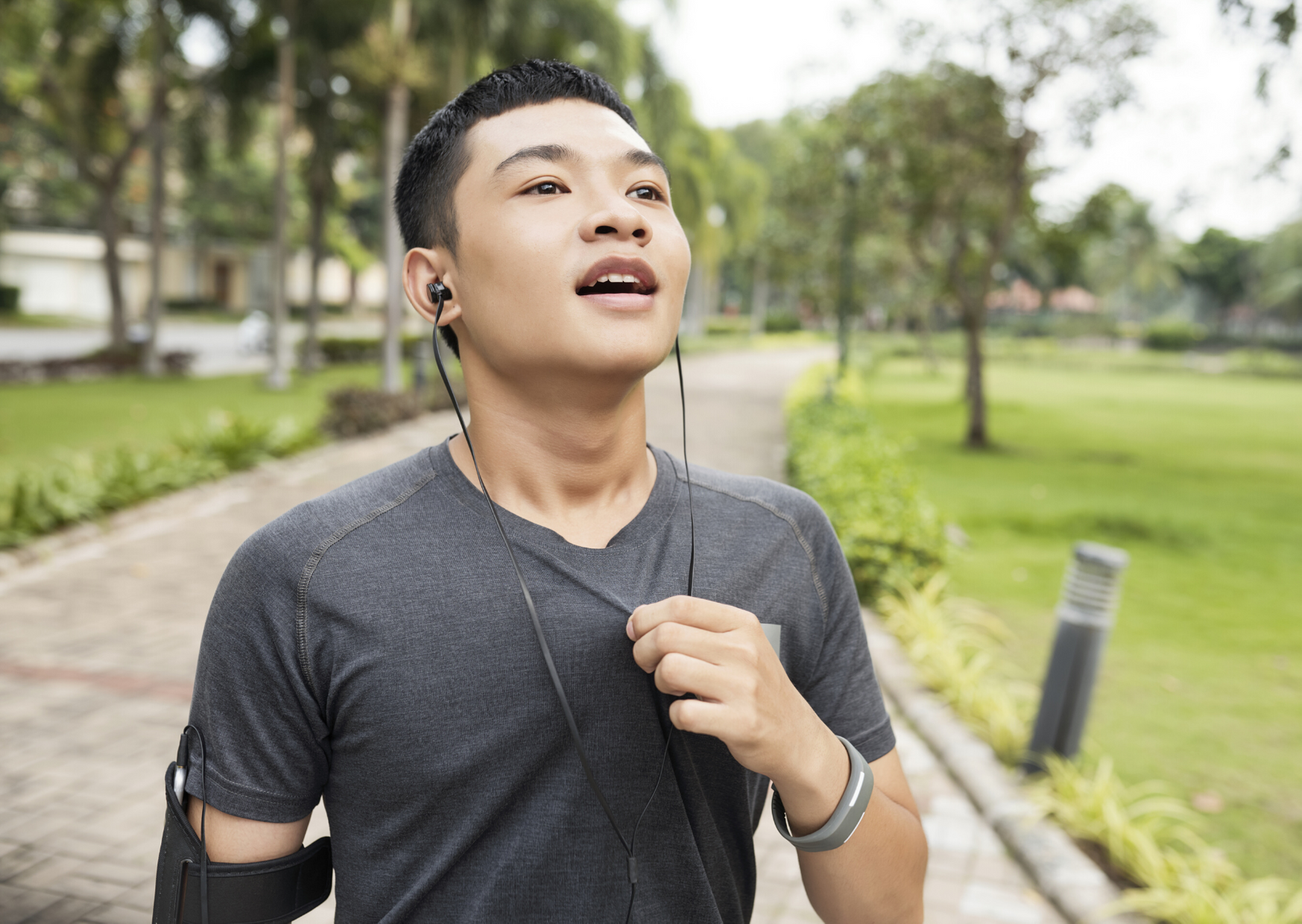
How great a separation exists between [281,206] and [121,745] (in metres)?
16.1

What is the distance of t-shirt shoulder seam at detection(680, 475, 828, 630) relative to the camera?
4.60ft

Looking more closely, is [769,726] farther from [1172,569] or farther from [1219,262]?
[1219,262]

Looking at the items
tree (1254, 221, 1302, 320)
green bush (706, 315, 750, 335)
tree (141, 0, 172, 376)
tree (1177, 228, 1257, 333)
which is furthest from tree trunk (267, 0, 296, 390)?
tree (1177, 228, 1257, 333)

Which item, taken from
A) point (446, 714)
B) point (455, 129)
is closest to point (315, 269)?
point (455, 129)

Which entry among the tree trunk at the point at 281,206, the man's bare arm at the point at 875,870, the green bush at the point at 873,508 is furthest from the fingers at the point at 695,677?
the tree trunk at the point at 281,206

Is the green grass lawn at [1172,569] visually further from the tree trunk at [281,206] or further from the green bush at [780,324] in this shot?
the green bush at [780,324]

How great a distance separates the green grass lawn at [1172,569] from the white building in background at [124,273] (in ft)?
107

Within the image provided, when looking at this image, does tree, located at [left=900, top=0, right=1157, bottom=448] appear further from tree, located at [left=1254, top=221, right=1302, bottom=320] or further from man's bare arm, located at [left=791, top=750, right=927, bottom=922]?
tree, located at [left=1254, top=221, right=1302, bottom=320]

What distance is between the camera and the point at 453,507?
1.29 m

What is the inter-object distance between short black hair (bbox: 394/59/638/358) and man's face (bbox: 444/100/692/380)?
2cm

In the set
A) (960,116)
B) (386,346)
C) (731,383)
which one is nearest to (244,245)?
(731,383)

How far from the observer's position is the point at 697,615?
1.09m

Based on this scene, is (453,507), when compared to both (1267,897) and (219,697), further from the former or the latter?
(1267,897)

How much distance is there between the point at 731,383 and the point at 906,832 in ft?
83.5
